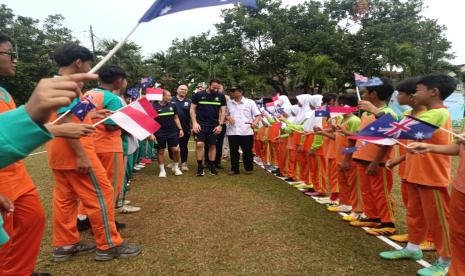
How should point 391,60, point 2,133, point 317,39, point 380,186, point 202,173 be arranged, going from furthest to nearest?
1. point 317,39
2. point 391,60
3. point 202,173
4. point 380,186
5. point 2,133

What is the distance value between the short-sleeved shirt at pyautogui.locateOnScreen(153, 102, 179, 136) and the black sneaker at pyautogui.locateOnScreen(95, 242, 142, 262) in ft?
15.4

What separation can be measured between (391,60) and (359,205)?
2659 centimetres

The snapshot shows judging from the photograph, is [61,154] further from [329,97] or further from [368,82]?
[329,97]

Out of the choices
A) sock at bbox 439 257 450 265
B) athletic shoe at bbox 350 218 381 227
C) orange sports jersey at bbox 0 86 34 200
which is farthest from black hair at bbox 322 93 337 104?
orange sports jersey at bbox 0 86 34 200

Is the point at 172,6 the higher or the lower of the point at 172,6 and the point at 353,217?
the higher

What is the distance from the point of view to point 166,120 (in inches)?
319

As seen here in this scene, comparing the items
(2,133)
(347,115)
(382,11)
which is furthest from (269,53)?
(2,133)

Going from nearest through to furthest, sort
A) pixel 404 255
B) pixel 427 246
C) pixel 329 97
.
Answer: pixel 404 255 → pixel 427 246 → pixel 329 97

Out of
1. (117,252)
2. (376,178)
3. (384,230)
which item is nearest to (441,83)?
(376,178)

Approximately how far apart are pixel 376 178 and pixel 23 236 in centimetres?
356

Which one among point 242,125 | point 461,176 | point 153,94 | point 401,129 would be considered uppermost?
point 153,94

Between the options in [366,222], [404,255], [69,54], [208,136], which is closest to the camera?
[69,54]

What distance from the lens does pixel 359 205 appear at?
457 cm

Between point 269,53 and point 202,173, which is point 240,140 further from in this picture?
point 269,53
